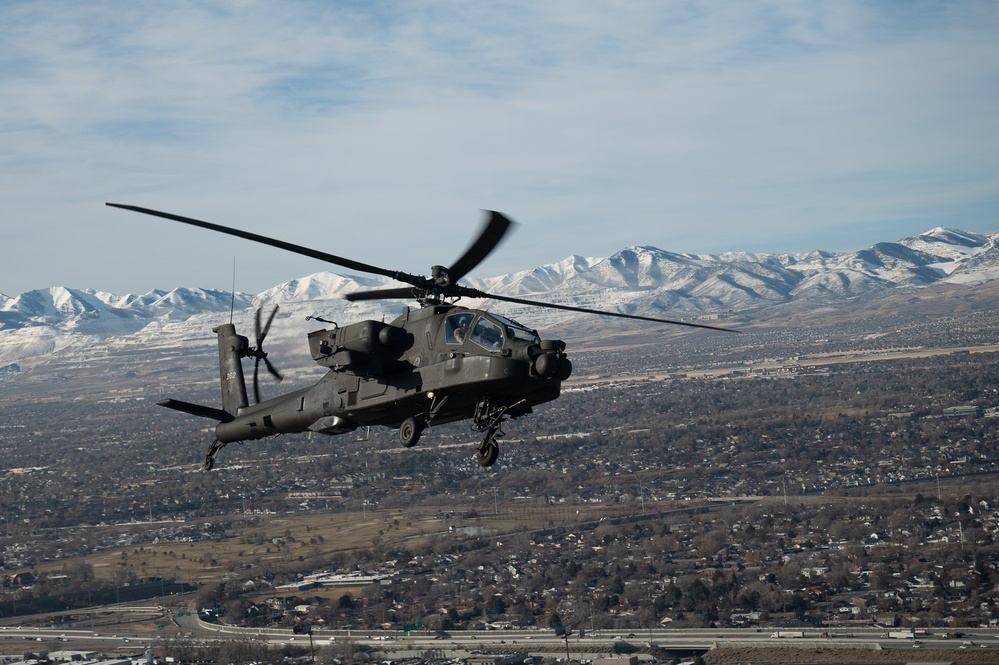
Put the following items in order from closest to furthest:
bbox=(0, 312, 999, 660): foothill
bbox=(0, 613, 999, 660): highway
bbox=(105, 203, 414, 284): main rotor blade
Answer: bbox=(105, 203, 414, 284): main rotor blade → bbox=(0, 613, 999, 660): highway → bbox=(0, 312, 999, 660): foothill

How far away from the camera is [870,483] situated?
394 ft

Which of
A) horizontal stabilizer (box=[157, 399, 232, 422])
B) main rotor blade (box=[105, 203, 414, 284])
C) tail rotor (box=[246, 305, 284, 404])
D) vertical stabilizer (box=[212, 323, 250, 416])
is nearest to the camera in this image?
main rotor blade (box=[105, 203, 414, 284])

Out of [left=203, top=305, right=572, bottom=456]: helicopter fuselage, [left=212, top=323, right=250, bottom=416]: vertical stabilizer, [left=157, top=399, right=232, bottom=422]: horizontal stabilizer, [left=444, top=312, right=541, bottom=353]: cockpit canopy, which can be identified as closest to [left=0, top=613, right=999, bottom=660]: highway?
[left=212, top=323, right=250, bottom=416]: vertical stabilizer

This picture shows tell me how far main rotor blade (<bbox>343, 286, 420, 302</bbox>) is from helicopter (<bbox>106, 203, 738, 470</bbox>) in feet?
0.13

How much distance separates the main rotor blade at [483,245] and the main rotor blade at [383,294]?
1.26 metres

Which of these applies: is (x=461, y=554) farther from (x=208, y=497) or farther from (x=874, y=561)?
(x=208, y=497)

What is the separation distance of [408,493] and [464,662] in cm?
6886

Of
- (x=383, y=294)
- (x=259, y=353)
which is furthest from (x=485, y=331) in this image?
(x=259, y=353)

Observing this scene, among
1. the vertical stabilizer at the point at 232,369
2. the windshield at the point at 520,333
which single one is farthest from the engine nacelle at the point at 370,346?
the vertical stabilizer at the point at 232,369

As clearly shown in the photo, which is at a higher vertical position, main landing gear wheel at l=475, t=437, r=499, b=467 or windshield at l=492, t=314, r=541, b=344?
windshield at l=492, t=314, r=541, b=344

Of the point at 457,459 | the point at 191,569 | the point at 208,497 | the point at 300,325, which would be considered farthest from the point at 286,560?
the point at 457,459

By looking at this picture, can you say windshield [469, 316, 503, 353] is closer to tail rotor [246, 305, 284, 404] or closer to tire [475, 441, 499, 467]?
tire [475, 441, 499, 467]

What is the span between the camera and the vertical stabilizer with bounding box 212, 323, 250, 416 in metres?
43.0

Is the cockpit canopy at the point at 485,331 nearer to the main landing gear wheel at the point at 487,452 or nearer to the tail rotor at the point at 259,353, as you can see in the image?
the main landing gear wheel at the point at 487,452
